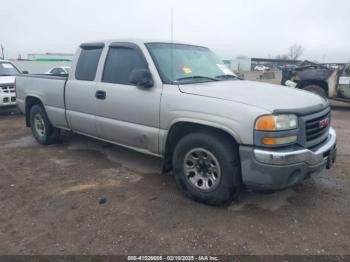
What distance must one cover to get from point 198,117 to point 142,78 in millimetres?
898

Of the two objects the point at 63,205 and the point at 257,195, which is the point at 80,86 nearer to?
the point at 63,205

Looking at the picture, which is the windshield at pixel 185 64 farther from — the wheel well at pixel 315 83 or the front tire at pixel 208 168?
the wheel well at pixel 315 83

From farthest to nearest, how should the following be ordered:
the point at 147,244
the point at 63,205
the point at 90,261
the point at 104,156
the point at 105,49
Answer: the point at 104,156
the point at 105,49
the point at 63,205
the point at 147,244
the point at 90,261

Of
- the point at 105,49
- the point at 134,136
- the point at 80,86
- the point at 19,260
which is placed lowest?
the point at 19,260

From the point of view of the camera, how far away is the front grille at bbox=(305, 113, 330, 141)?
3.30 meters

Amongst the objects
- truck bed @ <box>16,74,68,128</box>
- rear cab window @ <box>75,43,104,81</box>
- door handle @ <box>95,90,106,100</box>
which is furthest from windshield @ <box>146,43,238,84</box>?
truck bed @ <box>16,74,68,128</box>

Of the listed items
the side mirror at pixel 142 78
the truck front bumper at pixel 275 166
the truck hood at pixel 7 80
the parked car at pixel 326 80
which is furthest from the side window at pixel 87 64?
the parked car at pixel 326 80

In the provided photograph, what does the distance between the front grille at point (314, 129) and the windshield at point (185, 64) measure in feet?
4.50

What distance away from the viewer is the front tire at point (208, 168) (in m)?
3.31

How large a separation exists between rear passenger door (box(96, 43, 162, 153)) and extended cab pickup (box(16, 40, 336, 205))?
1 cm

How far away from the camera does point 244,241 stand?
117 inches

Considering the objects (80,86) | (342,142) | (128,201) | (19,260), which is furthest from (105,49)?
(342,142)

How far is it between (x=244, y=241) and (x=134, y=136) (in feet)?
6.42

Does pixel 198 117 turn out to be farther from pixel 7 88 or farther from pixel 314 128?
pixel 7 88
